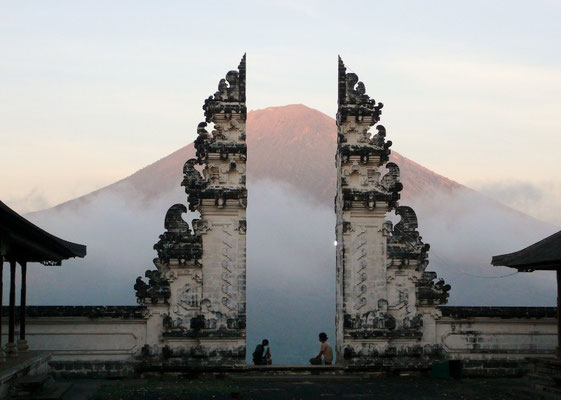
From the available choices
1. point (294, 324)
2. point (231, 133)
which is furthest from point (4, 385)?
point (294, 324)

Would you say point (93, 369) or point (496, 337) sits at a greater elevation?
point (496, 337)

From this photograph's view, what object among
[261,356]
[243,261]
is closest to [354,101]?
[243,261]

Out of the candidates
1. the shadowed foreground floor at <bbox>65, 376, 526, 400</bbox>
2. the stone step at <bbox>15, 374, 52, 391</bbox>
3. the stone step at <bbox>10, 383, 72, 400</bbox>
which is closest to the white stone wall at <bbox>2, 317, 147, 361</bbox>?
the shadowed foreground floor at <bbox>65, 376, 526, 400</bbox>

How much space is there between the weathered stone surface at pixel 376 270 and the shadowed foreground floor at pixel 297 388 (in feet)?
3.45

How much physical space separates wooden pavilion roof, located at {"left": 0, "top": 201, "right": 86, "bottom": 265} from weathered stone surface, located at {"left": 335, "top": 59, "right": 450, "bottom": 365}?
6.92 meters

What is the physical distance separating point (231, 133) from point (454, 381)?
858 centimetres

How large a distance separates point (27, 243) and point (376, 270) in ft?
30.8

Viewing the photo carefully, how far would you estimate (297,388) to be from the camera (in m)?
21.4

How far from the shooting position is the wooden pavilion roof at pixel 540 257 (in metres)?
19.5

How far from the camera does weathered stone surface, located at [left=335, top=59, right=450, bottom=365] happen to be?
78.8 feet

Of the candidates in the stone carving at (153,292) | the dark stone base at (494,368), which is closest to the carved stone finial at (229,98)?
the stone carving at (153,292)

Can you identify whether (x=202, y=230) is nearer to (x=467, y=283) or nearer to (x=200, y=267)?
(x=200, y=267)

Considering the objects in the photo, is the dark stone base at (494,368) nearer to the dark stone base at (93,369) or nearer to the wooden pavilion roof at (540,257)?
the wooden pavilion roof at (540,257)

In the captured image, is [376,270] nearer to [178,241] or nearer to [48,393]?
[178,241]
